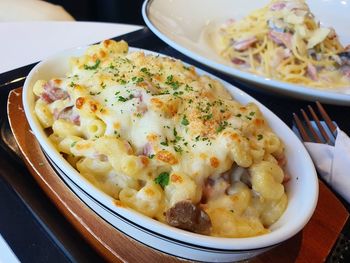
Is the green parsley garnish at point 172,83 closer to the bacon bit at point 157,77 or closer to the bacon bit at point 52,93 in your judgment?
the bacon bit at point 157,77

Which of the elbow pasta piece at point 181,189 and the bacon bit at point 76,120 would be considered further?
the bacon bit at point 76,120

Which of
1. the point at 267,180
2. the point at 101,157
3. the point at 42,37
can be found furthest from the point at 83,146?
the point at 42,37

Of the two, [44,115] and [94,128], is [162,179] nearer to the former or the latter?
[94,128]

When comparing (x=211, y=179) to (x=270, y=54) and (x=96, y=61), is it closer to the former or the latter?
(x=96, y=61)

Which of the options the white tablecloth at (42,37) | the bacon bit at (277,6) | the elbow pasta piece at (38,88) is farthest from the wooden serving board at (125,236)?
the bacon bit at (277,6)

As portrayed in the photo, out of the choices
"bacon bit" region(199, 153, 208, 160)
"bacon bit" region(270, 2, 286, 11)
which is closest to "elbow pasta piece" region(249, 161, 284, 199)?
"bacon bit" region(199, 153, 208, 160)

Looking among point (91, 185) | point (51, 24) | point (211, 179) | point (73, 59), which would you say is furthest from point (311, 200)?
point (51, 24)

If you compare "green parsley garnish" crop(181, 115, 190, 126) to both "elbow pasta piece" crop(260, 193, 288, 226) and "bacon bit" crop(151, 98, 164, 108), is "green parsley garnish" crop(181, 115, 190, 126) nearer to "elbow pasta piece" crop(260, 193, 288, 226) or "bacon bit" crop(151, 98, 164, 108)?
"bacon bit" crop(151, 98, 164, 108)
